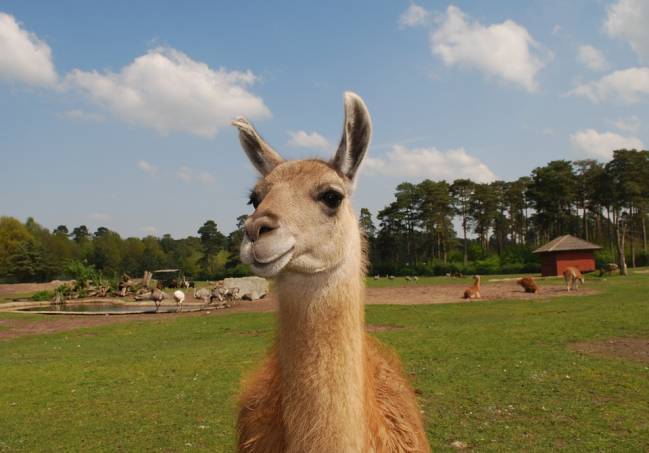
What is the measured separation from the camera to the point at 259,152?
3467mm

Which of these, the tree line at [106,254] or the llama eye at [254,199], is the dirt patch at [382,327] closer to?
the llama eye at [254,199]

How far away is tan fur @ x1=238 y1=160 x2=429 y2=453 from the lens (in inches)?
103

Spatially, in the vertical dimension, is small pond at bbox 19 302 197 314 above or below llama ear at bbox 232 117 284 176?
below

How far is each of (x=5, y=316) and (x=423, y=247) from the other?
206 ft

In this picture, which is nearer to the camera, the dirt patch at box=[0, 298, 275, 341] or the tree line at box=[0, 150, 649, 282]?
the dirt patch at box=[0, 298, 275, 341]

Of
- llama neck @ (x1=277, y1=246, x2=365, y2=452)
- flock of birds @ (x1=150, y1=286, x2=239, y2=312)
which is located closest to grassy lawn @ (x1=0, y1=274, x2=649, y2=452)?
llama neck @ (x1=277, y1=246, x2=365, y2=452)

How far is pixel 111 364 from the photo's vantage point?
1255 cm

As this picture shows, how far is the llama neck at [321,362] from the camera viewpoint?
2.61 m

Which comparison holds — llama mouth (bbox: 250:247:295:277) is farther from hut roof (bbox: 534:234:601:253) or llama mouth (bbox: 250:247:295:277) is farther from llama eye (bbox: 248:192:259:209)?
hut roof (bbox: 534:234:601:253)

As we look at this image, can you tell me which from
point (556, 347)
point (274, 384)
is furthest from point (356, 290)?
point (556, 347)

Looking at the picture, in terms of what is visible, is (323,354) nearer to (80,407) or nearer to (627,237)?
(80,407)

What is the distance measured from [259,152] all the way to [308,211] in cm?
87

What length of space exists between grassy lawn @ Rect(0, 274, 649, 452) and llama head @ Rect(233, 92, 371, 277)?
4.52 meters

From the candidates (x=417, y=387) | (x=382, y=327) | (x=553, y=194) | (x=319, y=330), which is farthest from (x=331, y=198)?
(x=553, y=194)
